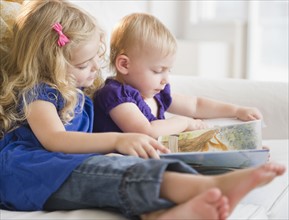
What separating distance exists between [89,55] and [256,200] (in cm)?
49

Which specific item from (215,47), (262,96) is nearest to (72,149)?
(262,96)

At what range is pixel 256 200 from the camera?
1.38 metres

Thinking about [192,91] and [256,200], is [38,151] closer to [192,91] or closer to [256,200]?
[256,200]

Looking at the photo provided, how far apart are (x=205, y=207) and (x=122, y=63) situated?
2.20 feet

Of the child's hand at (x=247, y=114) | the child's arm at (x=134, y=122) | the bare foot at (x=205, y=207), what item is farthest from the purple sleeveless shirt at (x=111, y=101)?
the bare foot at (x=205, y=207)

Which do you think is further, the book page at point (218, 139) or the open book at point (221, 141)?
the book page at point (218, 139)

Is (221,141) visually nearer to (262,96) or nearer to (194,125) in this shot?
(194,125)

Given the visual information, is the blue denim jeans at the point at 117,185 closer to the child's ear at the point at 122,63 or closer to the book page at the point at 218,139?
the book page at the point at 218,139

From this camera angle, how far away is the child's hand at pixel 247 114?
1715 mm

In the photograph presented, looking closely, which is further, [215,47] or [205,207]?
[215,47]

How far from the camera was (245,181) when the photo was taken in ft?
3.33

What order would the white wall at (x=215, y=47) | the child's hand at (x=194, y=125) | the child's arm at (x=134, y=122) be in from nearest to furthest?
the child's arm at (x=134, y=122)
the child's hand at (x=194, y=125)
the white wall at (x=215, y=47)

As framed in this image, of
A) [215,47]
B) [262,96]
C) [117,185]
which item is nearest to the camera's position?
[117,185]

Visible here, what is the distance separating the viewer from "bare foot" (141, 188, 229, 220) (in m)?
0.99
